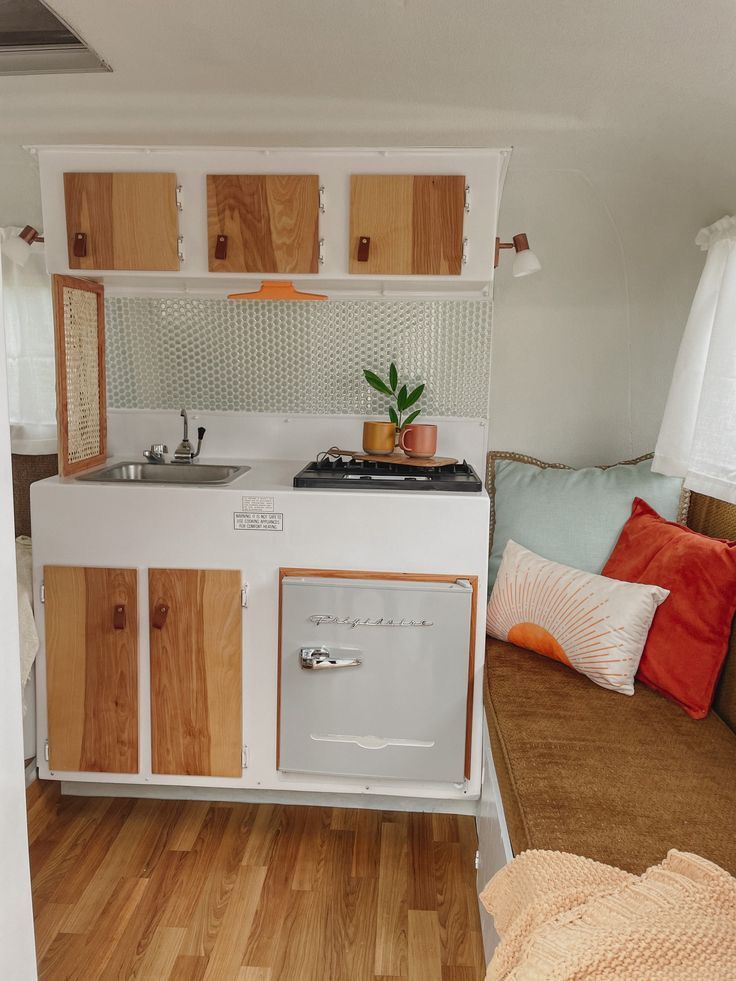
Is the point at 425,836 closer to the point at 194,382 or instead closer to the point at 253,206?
the point at 194,382

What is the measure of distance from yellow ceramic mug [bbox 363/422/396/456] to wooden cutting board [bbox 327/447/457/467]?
2 centimetres

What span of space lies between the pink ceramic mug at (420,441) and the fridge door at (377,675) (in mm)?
496

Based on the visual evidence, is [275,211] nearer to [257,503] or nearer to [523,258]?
[523,258]

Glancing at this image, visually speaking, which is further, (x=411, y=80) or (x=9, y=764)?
(x=411, y=80)

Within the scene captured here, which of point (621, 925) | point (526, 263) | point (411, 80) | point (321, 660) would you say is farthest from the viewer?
point (526, 263)

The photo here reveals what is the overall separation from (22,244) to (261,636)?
1.50 metres

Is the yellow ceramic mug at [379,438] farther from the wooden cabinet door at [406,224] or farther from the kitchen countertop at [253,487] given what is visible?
the wooden cabinet door at [406,224]

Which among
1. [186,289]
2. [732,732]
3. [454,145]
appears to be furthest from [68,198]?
[732,732]

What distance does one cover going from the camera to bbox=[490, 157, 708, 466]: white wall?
2.63m

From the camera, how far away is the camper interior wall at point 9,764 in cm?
81

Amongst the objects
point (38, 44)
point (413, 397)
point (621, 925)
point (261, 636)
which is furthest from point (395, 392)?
point (621, 925)

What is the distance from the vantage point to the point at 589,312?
2717 millimetres

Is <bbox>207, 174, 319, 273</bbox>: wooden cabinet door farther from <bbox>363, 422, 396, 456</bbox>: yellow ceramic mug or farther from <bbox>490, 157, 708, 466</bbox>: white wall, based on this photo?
<bbox>490, 157, 708, 466</bbox>: white wall

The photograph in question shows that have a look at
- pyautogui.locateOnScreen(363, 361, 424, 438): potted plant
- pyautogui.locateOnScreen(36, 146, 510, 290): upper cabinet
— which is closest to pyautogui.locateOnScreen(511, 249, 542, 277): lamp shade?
pyautogui.locateOnScreen(36, 146, 510, 290): upper cabinet
